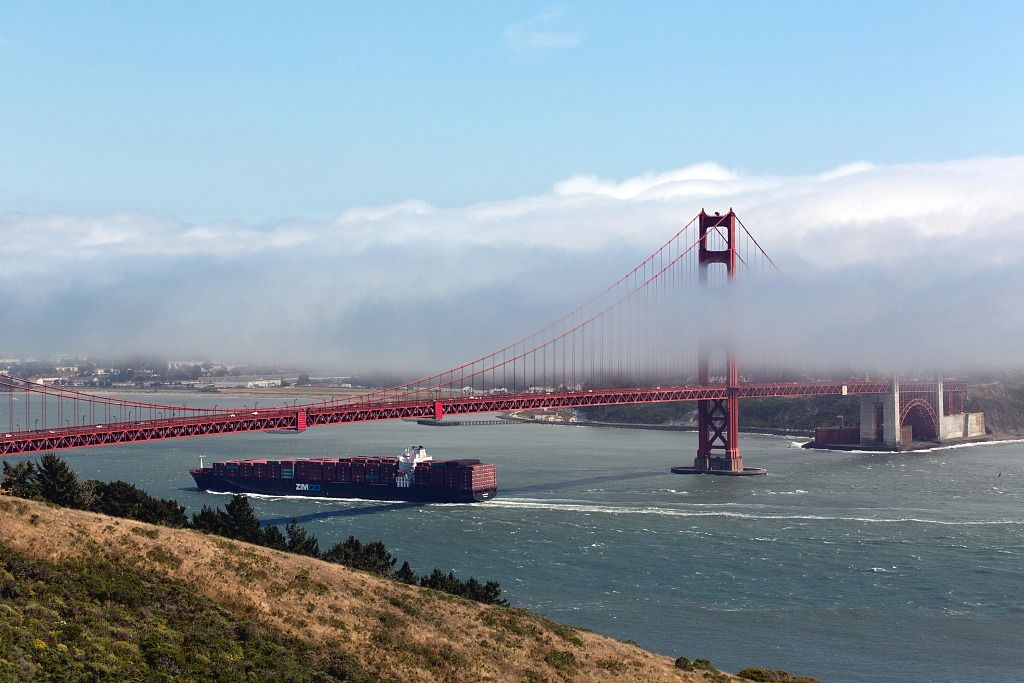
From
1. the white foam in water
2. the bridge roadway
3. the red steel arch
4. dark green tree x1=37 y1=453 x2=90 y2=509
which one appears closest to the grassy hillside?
the red steel arch

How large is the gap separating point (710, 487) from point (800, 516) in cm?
1628

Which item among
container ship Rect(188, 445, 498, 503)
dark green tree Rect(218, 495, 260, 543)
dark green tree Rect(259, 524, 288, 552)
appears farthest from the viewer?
container ship Rect(188, 445, 498, 503)

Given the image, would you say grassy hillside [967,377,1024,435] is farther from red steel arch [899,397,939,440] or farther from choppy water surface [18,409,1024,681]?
choppy water surface [18,409,1024,681]

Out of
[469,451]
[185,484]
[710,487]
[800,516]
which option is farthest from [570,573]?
[469,451]

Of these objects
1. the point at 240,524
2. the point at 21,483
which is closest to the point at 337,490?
the point at 240,524

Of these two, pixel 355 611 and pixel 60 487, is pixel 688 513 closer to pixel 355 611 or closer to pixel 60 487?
pixel 60 487

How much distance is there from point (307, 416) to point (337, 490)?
12189 millimetres

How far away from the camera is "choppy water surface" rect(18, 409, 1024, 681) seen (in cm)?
4178

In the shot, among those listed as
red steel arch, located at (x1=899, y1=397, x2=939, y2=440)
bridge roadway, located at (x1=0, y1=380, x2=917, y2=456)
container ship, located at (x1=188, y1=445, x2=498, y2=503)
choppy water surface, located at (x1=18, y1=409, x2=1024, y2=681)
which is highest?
bridge roadway, located at (x1=0, y1=380, x2=917, y2=456)

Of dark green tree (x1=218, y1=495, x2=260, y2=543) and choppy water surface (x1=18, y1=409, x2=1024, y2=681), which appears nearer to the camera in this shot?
choppy water surface (x1=18, y1=409, x2=1024, y2=681)

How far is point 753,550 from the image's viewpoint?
58500 millimetres

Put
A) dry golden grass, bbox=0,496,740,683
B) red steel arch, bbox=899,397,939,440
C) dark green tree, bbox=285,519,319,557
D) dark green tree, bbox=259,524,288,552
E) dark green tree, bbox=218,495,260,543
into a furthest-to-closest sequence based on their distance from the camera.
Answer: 1. red steel arch, bbox=899,397,939,440
2. dark green tree, bbox=218,495,260,543
3. dark green tree, bbox=259,524,288,552
4. dark green tree, bbox=285,519,319,557
5. dry golden grass, bbox=0,496,740,683

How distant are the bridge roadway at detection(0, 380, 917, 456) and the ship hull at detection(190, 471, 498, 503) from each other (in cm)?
554

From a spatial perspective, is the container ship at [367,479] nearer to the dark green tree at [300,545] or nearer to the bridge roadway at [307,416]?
the bridge roadway at [307,416]
